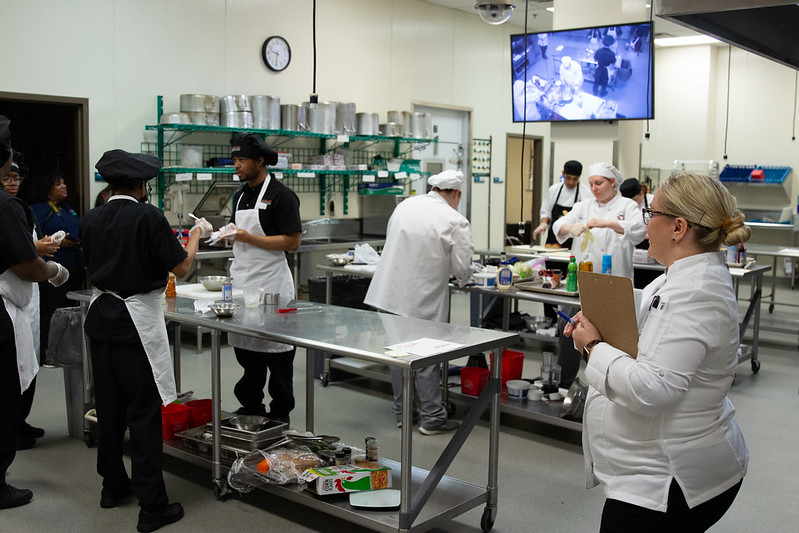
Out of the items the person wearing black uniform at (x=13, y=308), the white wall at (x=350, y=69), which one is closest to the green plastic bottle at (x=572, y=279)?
the person wearing black uniform at (x=13, y=308)

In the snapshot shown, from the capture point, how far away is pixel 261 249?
13.8 ft

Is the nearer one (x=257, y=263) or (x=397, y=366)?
(x=397, y=366)

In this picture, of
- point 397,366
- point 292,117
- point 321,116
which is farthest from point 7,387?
point 321,116

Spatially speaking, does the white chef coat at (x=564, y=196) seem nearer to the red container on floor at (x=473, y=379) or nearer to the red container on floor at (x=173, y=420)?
the red container on floor at (x=473, y=379)

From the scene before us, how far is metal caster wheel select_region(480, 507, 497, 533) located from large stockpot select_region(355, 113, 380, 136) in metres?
5.53

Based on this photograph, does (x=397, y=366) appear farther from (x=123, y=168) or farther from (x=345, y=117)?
(x=345, y=117)

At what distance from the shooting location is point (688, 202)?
1.88 m

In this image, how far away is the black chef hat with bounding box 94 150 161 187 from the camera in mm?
3090

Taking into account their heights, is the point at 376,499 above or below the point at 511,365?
below

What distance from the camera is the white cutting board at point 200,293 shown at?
4.04 m

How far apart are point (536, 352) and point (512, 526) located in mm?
3408

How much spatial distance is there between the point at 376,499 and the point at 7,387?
1.66m

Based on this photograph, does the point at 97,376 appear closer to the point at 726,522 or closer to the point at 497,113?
the point at 726,522

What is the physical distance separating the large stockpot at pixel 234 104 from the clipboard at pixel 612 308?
5.44 meters
